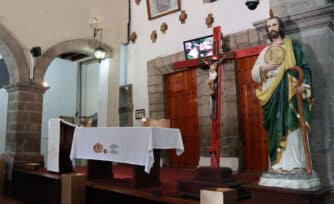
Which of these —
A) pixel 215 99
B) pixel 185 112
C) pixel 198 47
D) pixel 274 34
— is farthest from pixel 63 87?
pixel 274 34

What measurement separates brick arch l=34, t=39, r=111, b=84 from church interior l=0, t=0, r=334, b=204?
23 mm

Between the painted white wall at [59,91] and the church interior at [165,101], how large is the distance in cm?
3

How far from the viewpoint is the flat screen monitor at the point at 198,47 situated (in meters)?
6.00

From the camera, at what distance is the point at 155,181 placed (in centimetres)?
409

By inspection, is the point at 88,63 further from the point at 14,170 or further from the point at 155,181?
the point at 155,181

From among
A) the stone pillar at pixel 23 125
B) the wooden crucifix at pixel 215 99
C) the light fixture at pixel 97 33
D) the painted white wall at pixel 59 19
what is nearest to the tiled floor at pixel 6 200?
the stone pillar at pixel 23 125

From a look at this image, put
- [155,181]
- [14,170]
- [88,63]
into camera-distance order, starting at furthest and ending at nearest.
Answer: [88,63] → [14,170] → [155,181]

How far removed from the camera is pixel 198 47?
616 cm

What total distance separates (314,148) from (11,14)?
5.46 m

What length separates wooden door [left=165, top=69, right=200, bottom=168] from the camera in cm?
643

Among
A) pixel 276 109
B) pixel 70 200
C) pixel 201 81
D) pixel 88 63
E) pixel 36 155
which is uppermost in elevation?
pixel 88 63

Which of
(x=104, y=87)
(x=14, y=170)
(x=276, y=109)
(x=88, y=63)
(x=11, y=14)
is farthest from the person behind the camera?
(x=88, y=63)

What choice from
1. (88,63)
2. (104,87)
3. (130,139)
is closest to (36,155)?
(104,87)

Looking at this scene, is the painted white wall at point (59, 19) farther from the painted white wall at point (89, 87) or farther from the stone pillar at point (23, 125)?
the painted white wall at point (89, 87)
